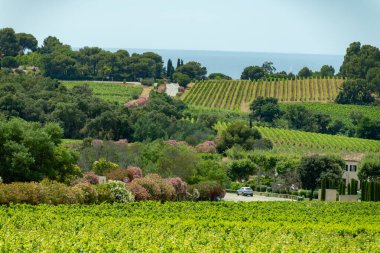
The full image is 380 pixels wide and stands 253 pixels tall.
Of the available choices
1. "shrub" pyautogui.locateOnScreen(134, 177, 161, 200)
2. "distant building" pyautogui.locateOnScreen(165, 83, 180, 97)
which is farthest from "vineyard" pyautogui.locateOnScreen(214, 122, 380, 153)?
"shrub" pyautogui.locateOnScreen(134, 177, 161, 200)

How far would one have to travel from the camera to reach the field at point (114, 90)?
136 metres

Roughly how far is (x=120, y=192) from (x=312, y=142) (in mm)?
62529

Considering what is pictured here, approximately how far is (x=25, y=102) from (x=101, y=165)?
125 ft

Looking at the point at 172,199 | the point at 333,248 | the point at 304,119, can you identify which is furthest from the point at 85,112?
the point at 333,248

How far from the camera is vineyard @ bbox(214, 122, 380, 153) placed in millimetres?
103375

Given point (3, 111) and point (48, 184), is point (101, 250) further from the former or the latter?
point (3, 111)

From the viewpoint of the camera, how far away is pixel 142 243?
79.8 feet

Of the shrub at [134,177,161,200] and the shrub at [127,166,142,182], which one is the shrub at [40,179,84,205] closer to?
the shrub at [134,177,161,200]

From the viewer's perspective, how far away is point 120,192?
47.5 meters

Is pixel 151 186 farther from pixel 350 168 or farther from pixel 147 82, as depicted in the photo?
pixel 147 82

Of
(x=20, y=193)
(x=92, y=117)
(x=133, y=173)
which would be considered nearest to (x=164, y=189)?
(x=133, y=173)

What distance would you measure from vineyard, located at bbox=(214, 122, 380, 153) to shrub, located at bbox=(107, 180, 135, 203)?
5255cm

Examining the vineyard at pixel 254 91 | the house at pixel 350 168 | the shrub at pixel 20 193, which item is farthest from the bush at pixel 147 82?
the shrub at pixel 20 193

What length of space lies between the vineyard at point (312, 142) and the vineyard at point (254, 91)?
102 ft
